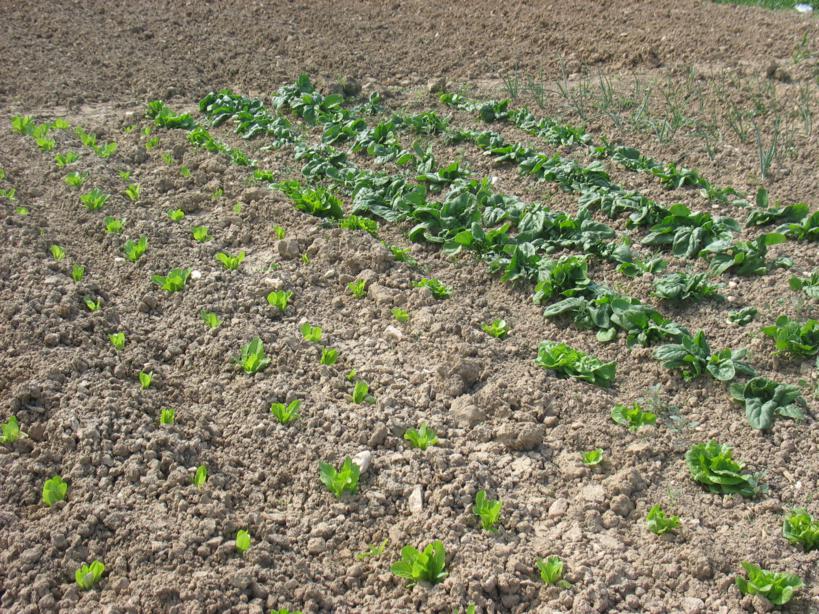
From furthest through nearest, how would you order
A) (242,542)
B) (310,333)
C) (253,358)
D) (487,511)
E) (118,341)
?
1. (310,333)
2. (118,341)
3. (253,358)
4. (487,511)
5. (242,542)

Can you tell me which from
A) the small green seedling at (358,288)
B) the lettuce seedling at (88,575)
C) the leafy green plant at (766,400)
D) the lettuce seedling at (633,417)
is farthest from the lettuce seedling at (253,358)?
the leafy green plant at (766,400)

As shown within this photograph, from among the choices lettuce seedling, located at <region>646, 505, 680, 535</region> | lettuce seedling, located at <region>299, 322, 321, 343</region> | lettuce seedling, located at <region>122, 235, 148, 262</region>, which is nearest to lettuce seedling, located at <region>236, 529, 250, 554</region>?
lettuce seedling, located at <region>299, 322, 321, 343</region>

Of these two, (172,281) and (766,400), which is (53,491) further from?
(766,400)

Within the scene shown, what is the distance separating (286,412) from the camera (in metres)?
3.99

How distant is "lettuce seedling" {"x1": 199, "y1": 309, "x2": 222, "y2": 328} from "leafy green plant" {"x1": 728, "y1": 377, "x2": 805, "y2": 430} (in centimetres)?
278

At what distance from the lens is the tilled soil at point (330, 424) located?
326cm

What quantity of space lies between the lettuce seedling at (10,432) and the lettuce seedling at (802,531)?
11.1ft

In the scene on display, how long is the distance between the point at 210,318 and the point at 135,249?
38.8 inches

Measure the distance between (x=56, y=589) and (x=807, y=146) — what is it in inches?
232

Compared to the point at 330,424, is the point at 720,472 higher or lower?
lower

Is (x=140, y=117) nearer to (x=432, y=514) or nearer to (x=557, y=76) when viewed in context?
(x=557, y=76)

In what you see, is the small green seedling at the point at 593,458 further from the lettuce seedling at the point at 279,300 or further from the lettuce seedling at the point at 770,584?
the lettuce seedling at the point at 279,300

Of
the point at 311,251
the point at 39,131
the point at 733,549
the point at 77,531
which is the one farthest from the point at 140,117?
the point at 733,549

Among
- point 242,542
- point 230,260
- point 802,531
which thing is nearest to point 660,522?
point 802,531
